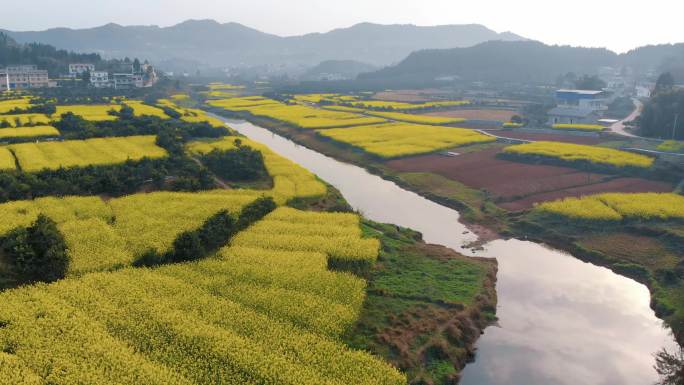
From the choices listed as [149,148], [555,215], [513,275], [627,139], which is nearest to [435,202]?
[555,215]

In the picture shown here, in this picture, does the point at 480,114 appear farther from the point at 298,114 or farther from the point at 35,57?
the point at 35,57

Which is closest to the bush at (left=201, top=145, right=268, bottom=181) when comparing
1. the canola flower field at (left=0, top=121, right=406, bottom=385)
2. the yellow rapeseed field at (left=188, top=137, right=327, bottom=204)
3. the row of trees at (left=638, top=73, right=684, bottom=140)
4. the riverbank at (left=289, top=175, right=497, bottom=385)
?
the yellow rapeseed field at (left=188, top=137, right=327, bottom=204)

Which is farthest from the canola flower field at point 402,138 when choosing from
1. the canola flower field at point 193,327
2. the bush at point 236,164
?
the canola flower field at point 193,327

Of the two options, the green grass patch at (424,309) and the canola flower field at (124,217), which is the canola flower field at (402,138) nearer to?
the canola flower field at (124,217)

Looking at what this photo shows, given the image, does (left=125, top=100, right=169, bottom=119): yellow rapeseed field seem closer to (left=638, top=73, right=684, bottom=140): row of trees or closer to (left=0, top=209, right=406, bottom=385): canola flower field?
(left=0, top=209, right=406, bottom=385): canola flower field

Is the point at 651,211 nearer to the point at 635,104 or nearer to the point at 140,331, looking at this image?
the point at 140,331

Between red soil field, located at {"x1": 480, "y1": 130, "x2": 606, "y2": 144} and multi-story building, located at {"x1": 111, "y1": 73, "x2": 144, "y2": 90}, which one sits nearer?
red soil field, located at {"x1": 480, "y1": 130, "x2": 606, "y2": 144}
